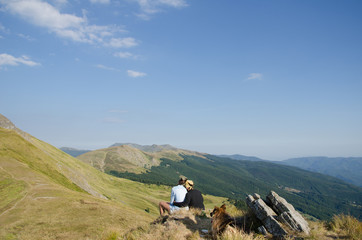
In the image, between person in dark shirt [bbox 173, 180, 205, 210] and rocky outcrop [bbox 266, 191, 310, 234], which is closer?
rocky outcrop [bbox 266, 191, 310, 234]

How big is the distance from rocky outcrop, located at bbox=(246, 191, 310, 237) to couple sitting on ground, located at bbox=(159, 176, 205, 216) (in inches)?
159

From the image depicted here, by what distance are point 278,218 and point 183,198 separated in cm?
601

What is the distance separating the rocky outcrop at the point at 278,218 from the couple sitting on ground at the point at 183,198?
13.3 ft

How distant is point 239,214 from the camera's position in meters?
13.4

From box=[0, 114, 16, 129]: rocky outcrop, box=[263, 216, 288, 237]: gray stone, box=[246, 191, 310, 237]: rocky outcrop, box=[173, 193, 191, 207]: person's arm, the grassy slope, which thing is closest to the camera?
box=[263, 216, 288, 237]: gray stone

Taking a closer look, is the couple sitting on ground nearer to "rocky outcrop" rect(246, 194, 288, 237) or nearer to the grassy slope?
the grassy slope

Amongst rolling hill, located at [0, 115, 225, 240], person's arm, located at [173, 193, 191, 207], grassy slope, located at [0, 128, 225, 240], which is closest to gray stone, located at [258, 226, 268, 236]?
person's arm, located at [173, 193, 191, 207]

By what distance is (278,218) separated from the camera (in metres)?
10.4

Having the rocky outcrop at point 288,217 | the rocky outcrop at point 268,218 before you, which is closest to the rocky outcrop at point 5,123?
the rocky outcrop at point 268,218

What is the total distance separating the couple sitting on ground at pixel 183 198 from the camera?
1395cm

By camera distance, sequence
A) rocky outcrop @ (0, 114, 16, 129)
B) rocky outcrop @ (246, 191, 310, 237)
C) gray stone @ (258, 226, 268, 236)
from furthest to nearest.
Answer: rocky outcrop @ (0, 114, 16, 129) < gray stone @ (258, 226, 268, 236) < rocky outcrop @ (246, 191, 310, 237)

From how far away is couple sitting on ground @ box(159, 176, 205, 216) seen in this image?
13.9 m

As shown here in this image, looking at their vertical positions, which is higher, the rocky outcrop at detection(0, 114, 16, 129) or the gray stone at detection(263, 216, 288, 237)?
the rocky outcrop at detection(0, 114, 16, 129)

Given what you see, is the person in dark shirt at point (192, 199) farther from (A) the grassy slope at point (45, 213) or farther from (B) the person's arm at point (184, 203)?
(A) the grassy slope at point (45, 213)
